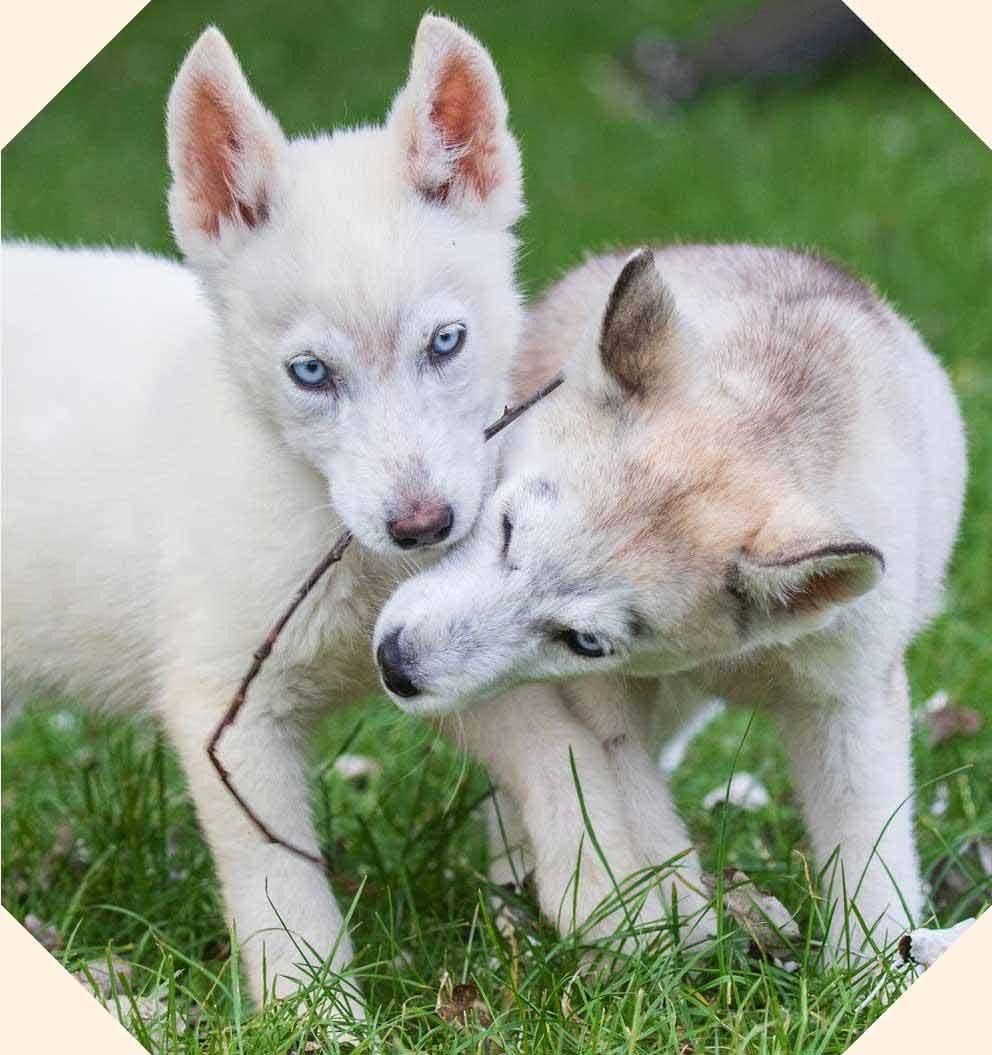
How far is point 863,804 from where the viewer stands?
13.4 feet

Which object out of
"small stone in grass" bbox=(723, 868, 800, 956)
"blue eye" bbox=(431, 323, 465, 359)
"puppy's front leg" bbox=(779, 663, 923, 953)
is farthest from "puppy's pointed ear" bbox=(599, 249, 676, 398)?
"small stone in grass" bbox=(723, 868, 800, 956)

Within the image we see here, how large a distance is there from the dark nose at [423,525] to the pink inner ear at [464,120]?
0.83m

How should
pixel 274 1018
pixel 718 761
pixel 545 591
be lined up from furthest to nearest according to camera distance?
pixel 718 761 < pixel 274 1018 < pixel 545 591

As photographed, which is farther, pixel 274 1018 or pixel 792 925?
pixel 792 925

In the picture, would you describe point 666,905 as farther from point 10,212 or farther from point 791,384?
point 10,212

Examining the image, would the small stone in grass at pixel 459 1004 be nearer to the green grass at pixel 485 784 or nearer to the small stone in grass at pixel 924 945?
the green grass at pixel 485 784

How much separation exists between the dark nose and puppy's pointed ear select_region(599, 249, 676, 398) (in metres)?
0.54

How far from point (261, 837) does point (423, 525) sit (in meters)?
1.05

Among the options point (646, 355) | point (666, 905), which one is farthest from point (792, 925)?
point (646, 355)

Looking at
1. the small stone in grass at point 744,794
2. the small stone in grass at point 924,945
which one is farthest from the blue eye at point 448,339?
the small stone in grass at point 744,794

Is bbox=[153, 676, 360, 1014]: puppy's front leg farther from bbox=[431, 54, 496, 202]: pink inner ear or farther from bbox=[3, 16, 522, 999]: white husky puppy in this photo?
bbox=[431, 54, 496, 202]: pink inner ear

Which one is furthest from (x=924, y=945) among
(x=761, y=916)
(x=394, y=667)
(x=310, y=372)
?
(x=310, y=372)

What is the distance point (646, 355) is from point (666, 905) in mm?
1281

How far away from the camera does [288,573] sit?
393cm
